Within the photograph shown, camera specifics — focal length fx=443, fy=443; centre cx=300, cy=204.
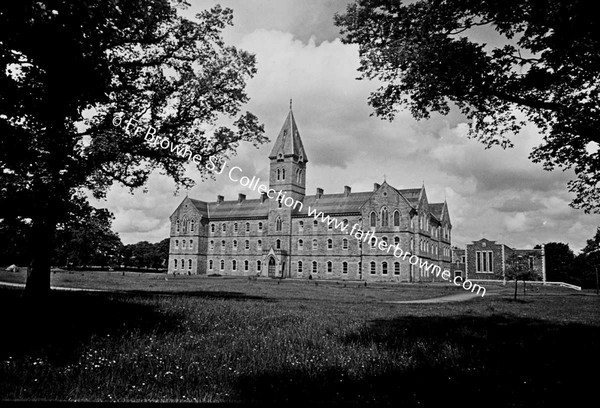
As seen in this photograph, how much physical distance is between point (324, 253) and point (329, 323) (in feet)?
202

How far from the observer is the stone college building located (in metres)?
65.2

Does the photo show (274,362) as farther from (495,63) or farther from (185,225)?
(185,225)

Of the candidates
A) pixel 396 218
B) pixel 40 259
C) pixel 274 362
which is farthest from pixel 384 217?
pixel 274 362

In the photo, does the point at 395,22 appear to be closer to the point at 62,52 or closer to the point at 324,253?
the point at 62,52

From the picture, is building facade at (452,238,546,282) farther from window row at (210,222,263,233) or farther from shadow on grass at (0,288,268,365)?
shadow on grass at (0,288,268,365)

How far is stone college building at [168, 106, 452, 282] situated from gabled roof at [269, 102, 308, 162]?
17cm

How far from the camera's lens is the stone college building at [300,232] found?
65.2 metres

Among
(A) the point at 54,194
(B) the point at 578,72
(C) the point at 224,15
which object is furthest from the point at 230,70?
(B) the point at 578,72

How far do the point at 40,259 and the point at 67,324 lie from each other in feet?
22.9

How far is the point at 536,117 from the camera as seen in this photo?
11.2m

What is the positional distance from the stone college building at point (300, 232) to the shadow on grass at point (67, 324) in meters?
56.0

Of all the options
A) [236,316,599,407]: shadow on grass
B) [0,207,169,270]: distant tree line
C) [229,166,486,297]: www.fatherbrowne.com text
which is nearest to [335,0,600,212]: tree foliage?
[236,316,599,407]: shadow on grass

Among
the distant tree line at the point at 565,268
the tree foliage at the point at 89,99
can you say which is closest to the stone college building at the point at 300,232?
the distant tree line at the point at 565,268

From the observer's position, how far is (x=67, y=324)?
28.4 ft
